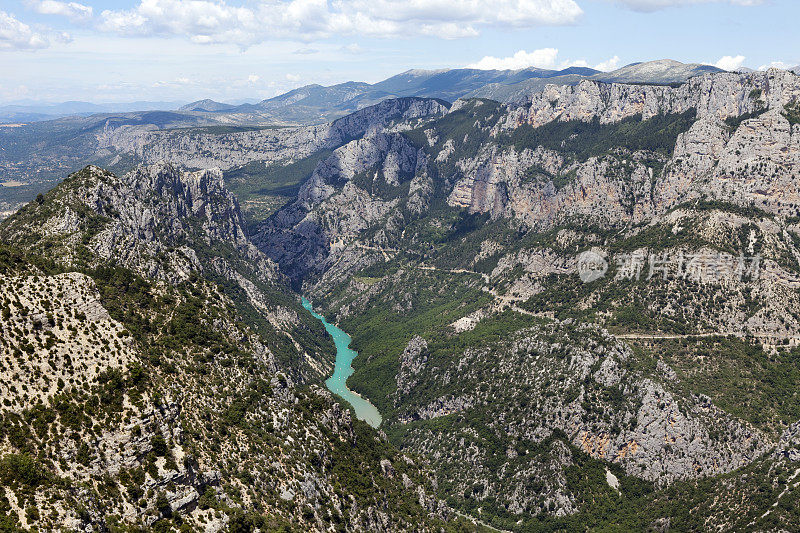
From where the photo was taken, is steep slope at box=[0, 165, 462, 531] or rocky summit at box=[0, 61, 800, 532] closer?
steep slope at box=[0, 165, 462, 531]

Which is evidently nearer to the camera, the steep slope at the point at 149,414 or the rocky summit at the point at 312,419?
the steep slope at the point at 149,414

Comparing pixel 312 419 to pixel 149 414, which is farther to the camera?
pixel 312 419

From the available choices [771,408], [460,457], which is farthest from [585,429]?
[771,408]

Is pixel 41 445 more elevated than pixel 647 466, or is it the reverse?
pixel 41 445

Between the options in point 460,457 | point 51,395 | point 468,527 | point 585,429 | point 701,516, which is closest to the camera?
point 51,395

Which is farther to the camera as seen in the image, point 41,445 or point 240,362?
point 240,362

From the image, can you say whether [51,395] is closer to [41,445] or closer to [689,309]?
[41,445]

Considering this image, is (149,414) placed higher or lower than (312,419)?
Answer: higher

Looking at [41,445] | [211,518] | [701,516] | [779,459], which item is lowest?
[701,516]
